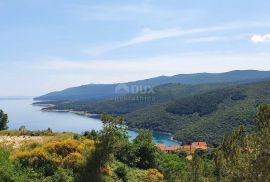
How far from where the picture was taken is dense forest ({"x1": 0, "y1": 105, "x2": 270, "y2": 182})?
19.3 metres

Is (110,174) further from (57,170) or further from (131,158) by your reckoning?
(131,158)

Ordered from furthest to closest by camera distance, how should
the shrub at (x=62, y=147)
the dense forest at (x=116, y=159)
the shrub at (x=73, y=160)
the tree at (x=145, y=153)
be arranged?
the tree at (x=145, y=153) < the shrub at (x=62, y=147) < the shrub at (x=73, y=160) < the dense forest at (x=116, y=159)

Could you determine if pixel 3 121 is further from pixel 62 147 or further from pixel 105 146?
pixel 105 146

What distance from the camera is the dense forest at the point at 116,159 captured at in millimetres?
19312

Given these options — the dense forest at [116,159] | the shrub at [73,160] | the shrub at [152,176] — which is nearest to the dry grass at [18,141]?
the dense forest at [116,159]

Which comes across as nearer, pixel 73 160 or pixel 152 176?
pixel 73 160

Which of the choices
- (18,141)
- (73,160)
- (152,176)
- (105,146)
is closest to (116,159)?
(152,176)

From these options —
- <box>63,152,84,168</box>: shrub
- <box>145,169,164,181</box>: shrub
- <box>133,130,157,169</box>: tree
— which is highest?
<box>63,152,84,168</box>: shrub

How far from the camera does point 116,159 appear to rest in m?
34.0

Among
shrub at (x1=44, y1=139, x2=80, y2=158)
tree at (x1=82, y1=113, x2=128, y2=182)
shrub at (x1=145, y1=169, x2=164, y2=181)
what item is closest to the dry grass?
shrub at (x1=44, y1=139, x2=80, y2=158)

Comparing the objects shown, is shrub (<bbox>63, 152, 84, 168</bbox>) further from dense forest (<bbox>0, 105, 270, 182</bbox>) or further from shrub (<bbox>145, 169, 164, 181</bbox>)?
shrub (<bbox>145, 169, 164, 181</bbox>)

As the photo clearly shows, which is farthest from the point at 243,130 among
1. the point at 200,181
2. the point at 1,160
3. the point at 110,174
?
the point at 1,160

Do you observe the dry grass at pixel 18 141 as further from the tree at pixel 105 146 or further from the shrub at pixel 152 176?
the shrub at pixel 152 176

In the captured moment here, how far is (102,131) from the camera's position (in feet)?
93.6
